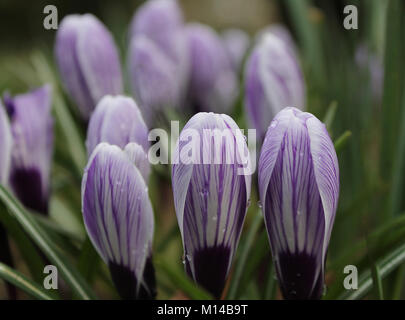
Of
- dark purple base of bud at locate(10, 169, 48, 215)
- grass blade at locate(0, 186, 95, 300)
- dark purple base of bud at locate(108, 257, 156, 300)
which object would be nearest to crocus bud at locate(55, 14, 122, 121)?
dark purple base of bud at locate(10, 169, 48, 215)

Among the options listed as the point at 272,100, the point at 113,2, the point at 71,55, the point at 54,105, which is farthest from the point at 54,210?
the point at 113,2

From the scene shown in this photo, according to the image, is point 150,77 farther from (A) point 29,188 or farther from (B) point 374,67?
(B) point 374,67

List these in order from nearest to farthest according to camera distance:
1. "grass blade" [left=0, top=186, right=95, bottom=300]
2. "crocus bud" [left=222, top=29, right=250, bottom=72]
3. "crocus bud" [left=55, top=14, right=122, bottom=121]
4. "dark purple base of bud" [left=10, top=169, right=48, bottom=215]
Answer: "grass blade" [left=0, top=186, right=95, bottom=300], "dark purple base of bud" [left=10, top=169, right=48, bottom=215], "crocus bud" [left=55, top=14, right=122, bottom=121], "crocus bud" [left=222, top=29, right=250, bottom=72]

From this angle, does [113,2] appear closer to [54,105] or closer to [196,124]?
[54,105]

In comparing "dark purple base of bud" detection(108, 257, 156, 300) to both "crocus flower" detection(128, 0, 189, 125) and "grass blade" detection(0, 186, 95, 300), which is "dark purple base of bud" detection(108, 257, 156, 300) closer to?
"grass blade" detection(0, 186, 95, 300)

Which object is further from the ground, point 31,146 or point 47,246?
point 31,146

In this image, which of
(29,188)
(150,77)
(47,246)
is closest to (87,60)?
(150,77)

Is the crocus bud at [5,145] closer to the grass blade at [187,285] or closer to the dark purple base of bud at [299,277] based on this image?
the grass blade at [187,285]

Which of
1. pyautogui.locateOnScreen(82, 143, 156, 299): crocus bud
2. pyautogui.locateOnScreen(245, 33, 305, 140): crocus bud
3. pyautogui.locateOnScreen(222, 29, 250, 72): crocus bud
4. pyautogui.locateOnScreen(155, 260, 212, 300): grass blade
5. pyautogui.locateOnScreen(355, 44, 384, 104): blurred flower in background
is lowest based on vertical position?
pyautogui.locateOnScreen(155, 260, 212, 300): grass blade

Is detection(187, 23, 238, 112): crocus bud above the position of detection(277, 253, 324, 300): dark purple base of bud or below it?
above
